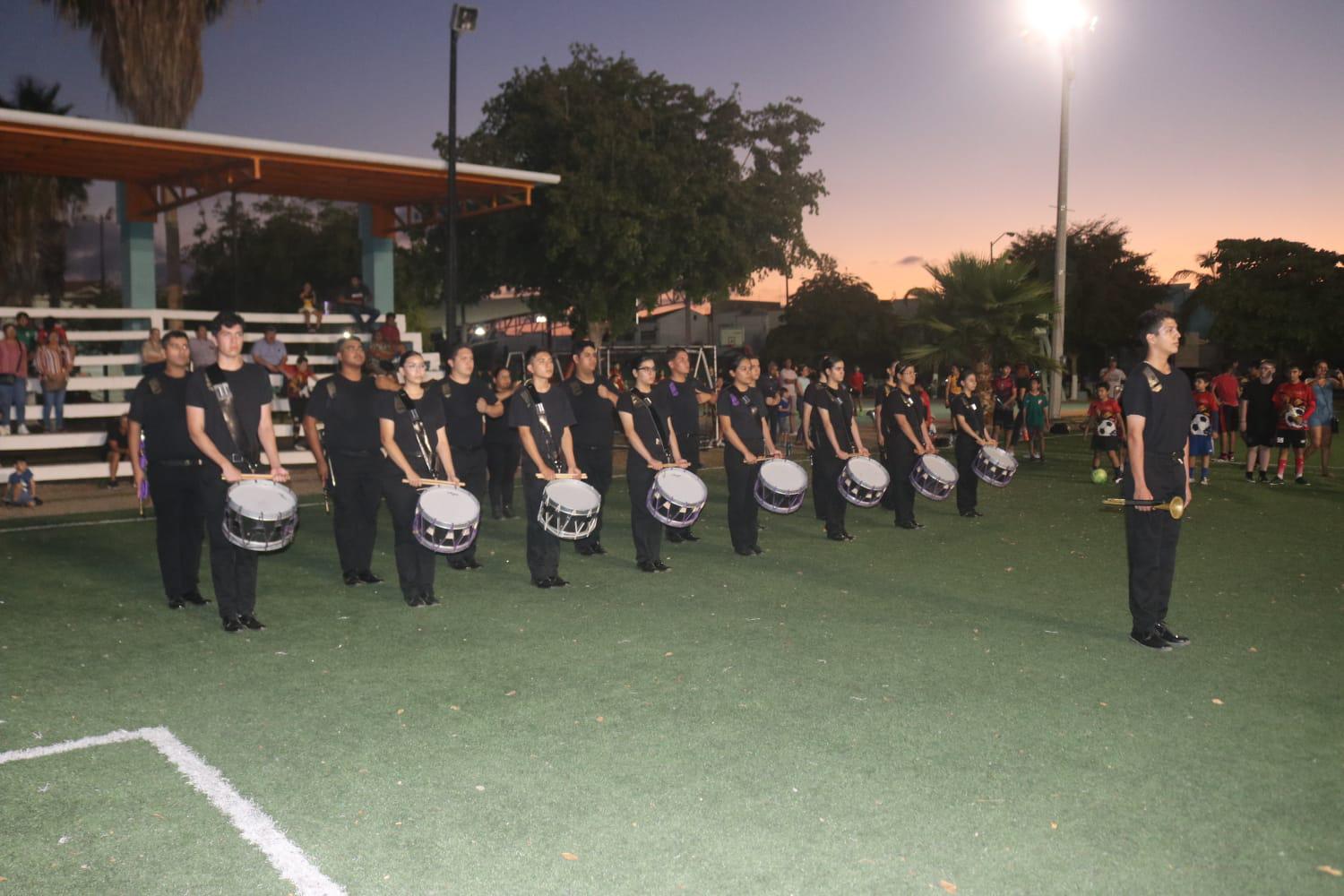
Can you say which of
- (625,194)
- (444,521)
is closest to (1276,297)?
(625,194)

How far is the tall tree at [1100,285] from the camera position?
5466cm

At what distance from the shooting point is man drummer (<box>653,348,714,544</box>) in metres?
9.76

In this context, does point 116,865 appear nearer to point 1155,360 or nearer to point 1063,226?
point 1155,360

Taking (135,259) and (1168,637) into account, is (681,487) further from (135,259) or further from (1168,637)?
(135,259)

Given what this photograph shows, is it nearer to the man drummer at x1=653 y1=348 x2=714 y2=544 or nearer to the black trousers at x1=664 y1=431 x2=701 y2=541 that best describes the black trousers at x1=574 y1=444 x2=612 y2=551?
the man drummer at x1=653 y1=348 x2=714 y2=544

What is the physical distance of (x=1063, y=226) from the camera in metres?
27.5

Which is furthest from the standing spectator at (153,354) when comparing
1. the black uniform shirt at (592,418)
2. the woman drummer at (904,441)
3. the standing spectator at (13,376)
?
the woman drummer at (904,441)

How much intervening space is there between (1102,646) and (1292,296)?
56442 millimetres

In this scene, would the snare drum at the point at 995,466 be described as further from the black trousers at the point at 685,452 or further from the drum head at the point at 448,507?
the drum head at the point at 448,507

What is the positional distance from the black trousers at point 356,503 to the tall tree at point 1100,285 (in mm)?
49970

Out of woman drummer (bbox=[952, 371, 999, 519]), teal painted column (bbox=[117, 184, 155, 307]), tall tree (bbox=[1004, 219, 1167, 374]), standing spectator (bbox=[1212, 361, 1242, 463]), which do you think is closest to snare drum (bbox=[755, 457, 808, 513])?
woman drummer (bbox=[952, 371, 999, 519])

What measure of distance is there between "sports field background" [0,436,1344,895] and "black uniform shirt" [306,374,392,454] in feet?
3.78

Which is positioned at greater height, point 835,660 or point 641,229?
point 641,229

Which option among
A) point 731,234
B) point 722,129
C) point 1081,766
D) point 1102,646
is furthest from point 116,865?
point 722,129
